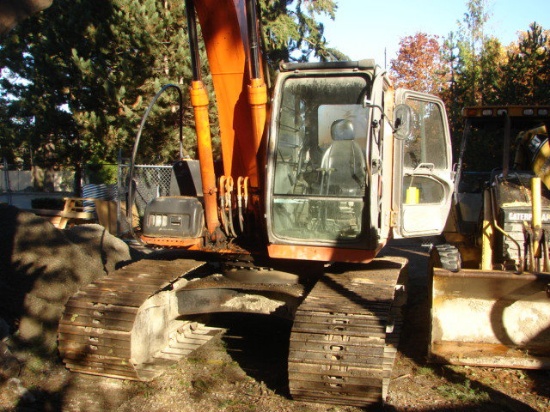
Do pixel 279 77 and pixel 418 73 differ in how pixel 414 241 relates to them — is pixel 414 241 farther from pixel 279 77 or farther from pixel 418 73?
pixel 418 73

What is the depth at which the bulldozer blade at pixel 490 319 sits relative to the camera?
5203 millimetres

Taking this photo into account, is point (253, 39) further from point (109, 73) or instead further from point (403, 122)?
point (109, 73)

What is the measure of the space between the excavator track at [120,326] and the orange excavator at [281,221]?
10 mm

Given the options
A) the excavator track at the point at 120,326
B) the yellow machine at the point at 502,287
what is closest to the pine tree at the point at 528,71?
the yellow machine at the point at 502,287

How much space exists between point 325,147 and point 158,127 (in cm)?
1010

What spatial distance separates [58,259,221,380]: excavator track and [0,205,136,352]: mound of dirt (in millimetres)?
832

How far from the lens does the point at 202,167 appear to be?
549 centimetres

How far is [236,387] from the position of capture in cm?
488

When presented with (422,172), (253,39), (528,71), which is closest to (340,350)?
(422,172)

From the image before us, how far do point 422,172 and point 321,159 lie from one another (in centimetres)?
138

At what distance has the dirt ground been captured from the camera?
4.47 metres

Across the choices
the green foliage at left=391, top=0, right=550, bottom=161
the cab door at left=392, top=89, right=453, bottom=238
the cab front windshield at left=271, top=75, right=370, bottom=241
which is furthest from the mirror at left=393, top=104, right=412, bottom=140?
the green foliage at left=391, top=0, right=550, bottom=161

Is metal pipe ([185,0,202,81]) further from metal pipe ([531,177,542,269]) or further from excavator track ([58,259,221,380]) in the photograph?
metal pipe ([531,177,542,269])

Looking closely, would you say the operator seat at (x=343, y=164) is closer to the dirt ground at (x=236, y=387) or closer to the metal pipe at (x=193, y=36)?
the metal pipe at (x=193, y=36)
